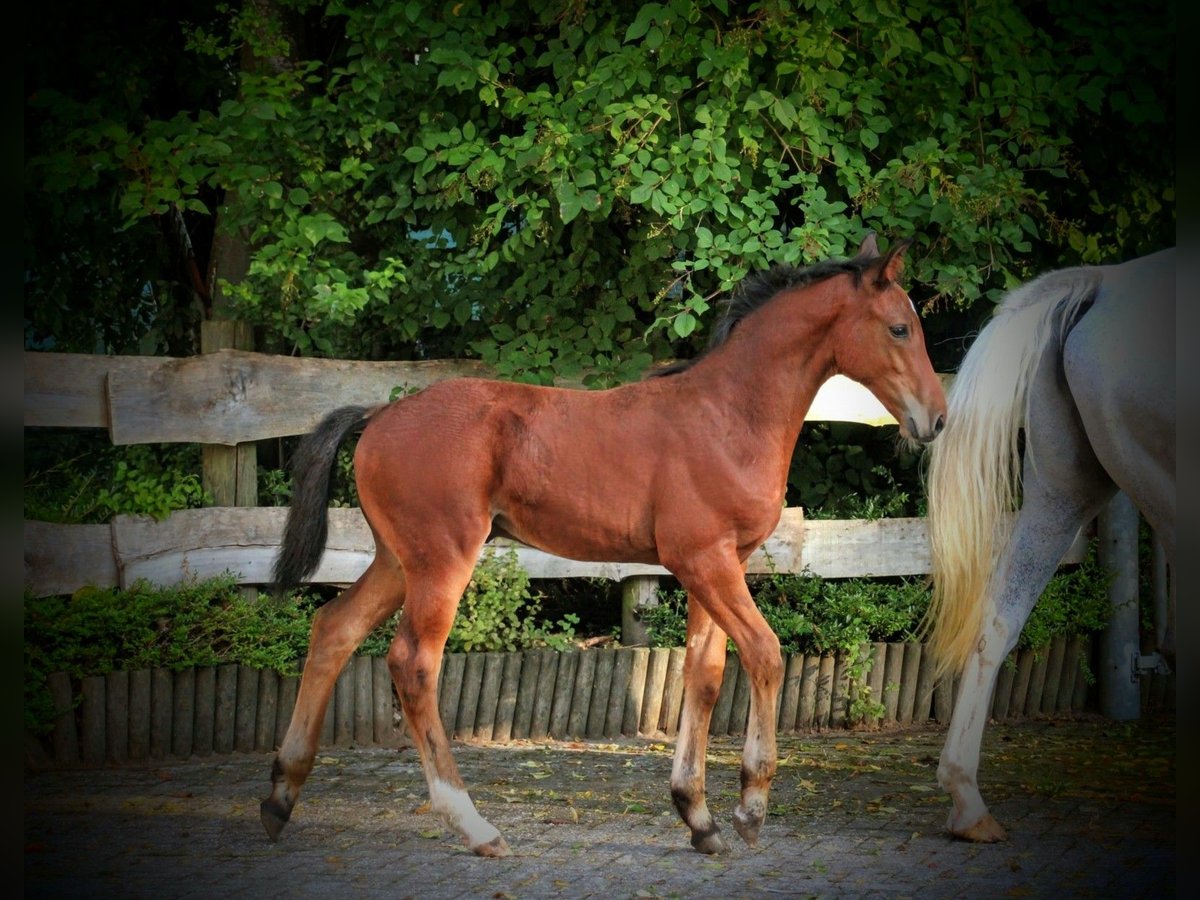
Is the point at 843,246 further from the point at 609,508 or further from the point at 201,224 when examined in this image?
the point at 201,224

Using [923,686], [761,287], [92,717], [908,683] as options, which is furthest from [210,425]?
[923,686]

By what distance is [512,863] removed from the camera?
4.55m

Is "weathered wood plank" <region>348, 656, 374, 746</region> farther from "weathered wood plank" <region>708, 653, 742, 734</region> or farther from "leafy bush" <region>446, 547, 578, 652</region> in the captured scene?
"weathered wood plank" <region>708, 653, 742, 734</region>

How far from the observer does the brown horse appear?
470 centimetres

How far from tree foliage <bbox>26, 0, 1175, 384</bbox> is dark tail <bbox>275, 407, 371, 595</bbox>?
1810 mm

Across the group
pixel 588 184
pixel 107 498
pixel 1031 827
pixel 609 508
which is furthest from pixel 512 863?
pixel 588 184

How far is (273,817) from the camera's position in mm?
4801

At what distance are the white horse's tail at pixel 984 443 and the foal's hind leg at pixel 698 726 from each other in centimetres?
114

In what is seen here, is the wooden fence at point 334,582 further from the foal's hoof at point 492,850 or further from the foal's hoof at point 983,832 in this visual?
the foal's hoof at point 983,832

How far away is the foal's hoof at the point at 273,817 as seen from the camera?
480 centimetres

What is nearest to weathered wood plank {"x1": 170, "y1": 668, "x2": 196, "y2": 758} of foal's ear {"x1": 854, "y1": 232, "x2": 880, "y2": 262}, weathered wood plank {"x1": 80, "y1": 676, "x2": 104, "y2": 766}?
weathered wood plank {"x1": 80, "y1": 676, "x2": 104, "y2": 766}

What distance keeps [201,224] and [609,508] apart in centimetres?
513

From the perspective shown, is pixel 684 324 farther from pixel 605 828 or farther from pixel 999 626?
pixel 605 828

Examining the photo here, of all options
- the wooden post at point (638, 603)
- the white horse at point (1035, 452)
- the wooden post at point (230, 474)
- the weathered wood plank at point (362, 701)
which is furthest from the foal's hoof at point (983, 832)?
the wooden post at point (230, 474)
